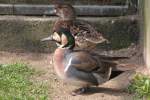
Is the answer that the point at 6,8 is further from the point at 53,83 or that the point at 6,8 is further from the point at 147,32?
the point at 147,32

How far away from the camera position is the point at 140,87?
603 centimetres

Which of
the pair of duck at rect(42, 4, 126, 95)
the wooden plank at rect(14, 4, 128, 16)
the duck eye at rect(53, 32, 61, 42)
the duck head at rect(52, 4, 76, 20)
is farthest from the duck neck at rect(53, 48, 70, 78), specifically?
the wooden plank at rect(14, 4, 128, 16)

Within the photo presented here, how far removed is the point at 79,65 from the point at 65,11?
1.67 metres

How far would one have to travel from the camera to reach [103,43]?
7621 mm

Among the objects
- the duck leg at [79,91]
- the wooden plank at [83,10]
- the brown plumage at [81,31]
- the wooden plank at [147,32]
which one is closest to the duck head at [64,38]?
the duck leg at [79,91]

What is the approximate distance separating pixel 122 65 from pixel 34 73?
1.20 m

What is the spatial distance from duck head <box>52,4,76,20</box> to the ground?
1.93 feet

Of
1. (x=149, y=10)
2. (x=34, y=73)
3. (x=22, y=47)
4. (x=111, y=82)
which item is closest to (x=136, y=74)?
(x=111, y=82)

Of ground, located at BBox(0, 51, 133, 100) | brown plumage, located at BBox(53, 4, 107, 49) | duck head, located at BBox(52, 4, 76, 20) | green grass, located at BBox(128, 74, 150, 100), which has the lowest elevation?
ground, located at BBox(0, 51, 133, 100)

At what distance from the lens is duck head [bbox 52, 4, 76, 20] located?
741 cm

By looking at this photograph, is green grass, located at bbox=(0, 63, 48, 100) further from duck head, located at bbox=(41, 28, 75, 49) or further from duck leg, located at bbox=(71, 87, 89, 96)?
duck head, located at bbox=(41, 28, 75, 49)

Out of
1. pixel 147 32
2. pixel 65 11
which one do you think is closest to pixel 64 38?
pixel 147 32

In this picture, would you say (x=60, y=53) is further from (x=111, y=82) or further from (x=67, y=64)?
(x=111, y=82)

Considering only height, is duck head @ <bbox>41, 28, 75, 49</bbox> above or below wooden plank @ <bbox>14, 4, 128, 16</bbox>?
above
